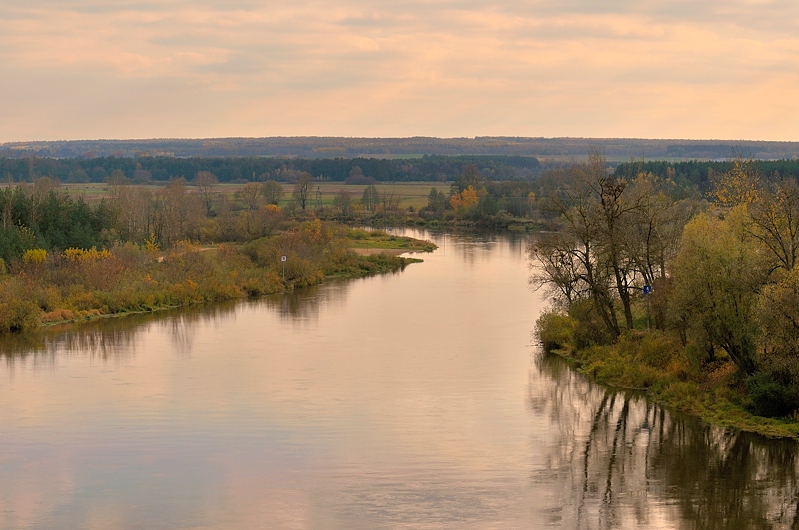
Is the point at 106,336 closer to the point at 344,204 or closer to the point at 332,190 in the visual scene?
the point at 344,204

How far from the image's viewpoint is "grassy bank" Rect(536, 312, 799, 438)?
976 inches

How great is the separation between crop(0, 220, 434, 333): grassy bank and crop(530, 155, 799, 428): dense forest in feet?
58.9

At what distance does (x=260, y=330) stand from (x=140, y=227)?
93.2 feet

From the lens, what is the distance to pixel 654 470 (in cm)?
2184

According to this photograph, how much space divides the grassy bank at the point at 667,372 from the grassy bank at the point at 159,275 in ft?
60.2

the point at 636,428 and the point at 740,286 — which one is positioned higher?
the point at 740,286

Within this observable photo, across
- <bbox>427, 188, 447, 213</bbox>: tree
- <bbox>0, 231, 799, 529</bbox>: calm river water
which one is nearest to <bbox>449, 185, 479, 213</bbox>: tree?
<bbox>427, 188, 447, 213</bbox>: tree

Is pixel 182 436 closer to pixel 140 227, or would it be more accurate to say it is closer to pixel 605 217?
pixel 605 217

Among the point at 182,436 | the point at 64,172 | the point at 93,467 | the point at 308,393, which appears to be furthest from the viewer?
the point at 64,172

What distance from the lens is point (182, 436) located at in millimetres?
23984

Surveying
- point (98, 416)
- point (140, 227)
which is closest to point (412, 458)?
point (98, 416)

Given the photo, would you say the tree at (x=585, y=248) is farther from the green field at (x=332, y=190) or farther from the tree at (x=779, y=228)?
the green field at (x=332, y=190)

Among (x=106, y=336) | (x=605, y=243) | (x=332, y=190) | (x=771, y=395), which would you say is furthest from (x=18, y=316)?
(x=332, y=190)

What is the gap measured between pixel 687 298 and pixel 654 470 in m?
6.35
